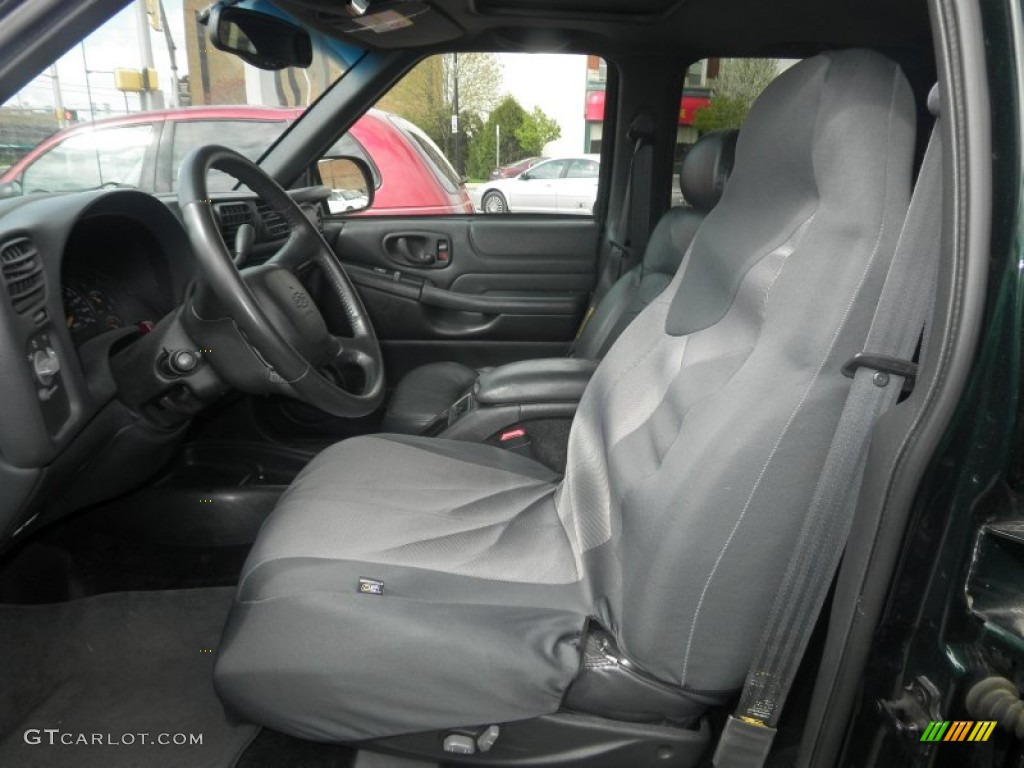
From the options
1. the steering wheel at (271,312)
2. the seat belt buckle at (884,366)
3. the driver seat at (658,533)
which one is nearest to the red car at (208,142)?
the steering wheel at (271,312)

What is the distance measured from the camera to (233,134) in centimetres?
235

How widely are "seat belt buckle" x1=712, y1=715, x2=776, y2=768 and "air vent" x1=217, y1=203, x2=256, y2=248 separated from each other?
58.6 inches

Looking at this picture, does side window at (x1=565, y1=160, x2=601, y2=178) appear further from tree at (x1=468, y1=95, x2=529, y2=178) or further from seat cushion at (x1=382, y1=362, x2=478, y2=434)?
seat cushion at (x1=382, y1=362, x2=478, y2=434)

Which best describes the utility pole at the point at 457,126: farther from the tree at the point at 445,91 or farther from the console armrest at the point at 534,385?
the console armrest at the point at 534,385

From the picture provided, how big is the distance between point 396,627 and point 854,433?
1.95 ft

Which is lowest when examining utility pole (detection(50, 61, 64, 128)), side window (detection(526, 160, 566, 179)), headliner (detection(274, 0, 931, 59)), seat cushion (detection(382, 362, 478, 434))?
seat cushion (detection(382, 362, 478, 434))

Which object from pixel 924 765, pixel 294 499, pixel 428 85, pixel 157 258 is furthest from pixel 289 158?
pixel 924 765

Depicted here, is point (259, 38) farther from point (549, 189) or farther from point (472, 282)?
point (549, 189)

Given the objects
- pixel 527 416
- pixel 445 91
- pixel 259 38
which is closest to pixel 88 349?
pixel 527 416

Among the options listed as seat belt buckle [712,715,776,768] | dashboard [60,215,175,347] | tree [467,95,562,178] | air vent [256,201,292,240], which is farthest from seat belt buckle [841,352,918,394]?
tree [467,95,562,178]

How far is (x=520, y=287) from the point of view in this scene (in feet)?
9.17

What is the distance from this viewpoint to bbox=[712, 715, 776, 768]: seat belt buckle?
1.00m

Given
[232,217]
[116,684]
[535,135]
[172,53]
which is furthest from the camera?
[535,135]

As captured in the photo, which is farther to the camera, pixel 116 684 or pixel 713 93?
pixel 713 93
